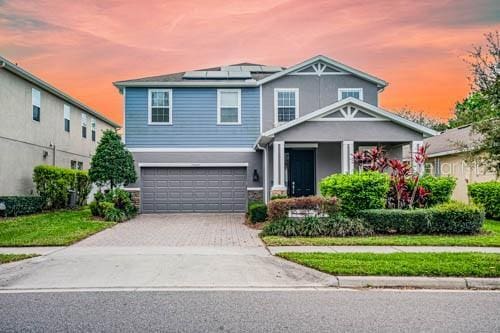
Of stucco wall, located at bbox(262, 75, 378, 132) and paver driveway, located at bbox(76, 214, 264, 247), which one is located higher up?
stucco wall, located at bbox(262, 75, 378, 132)

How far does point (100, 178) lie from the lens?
59.0 feet

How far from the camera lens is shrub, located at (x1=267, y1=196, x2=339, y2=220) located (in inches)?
514

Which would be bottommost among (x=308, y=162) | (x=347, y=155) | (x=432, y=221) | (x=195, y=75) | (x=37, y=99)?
(x=432, y=221)

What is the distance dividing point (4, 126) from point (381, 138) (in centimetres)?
1480

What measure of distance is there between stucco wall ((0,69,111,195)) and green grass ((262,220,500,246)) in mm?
12082

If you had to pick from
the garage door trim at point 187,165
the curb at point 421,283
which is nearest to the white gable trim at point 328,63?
the garage door trim at point 187,165

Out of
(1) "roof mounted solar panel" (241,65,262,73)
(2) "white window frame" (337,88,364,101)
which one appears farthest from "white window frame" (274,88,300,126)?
(1) "roof mounted solar panel" (241,65,262,73)

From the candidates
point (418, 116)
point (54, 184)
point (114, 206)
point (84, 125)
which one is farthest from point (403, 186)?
point (418, 116)

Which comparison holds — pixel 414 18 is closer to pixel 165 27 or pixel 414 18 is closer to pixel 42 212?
pixel 165 27

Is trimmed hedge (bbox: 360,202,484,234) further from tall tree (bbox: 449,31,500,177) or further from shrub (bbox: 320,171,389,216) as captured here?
tall tree (bbox: 449,31,500,177)

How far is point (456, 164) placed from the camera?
883 inches

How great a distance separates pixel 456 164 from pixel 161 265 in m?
18.5

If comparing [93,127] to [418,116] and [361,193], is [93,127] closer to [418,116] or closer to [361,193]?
[361,193]

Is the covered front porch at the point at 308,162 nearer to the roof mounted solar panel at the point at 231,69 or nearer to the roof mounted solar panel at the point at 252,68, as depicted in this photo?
the roof mounted solar panel at the point at 252,68
